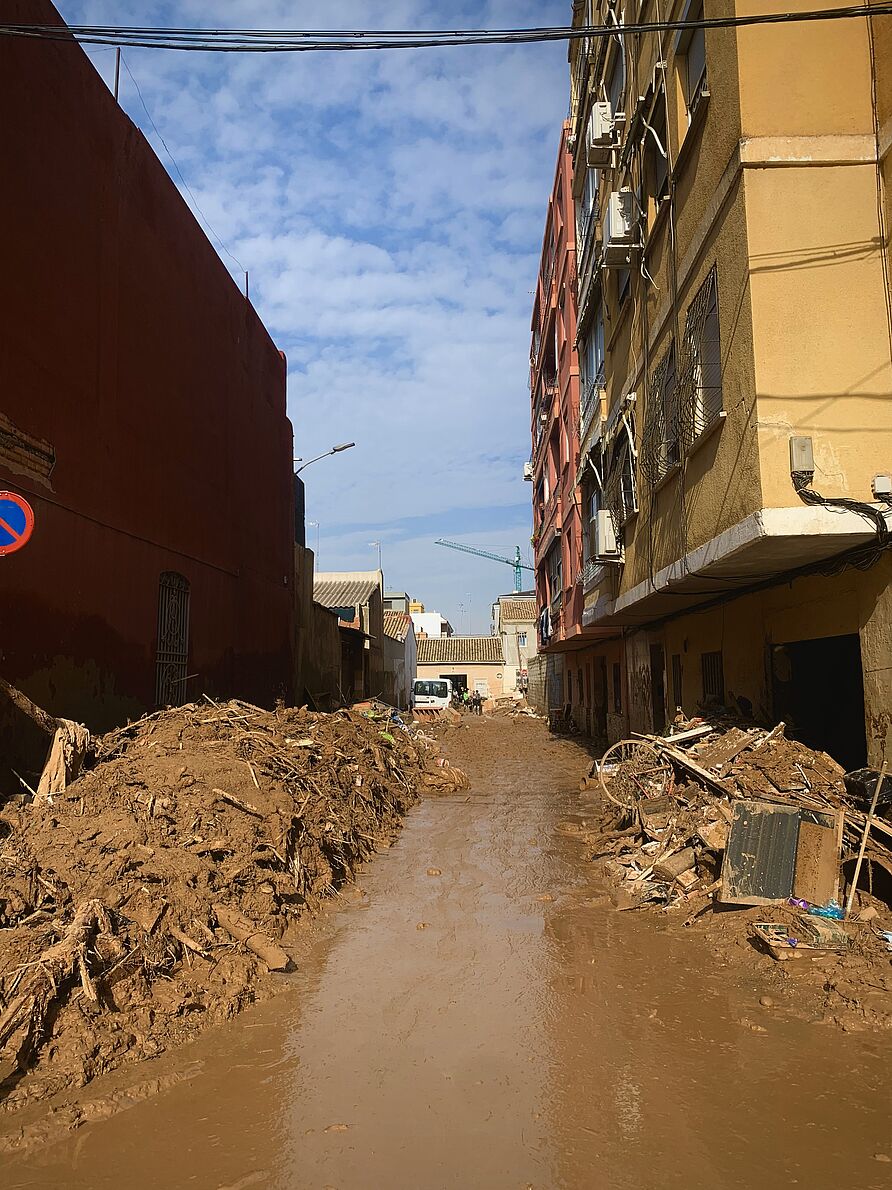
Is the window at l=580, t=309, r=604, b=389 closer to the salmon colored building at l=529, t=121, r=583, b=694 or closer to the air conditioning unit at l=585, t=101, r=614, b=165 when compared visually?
the salmon colored building at l=529, t=121, r=583, b=694

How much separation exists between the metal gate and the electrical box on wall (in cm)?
837

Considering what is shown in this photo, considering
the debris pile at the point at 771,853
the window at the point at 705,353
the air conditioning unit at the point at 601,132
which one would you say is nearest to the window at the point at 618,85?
the air conditioning unit at the point at 601,132

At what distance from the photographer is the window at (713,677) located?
12031 millimetres

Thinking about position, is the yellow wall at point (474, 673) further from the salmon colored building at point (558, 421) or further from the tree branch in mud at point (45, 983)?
the tree branch in mud at point (45, 983)

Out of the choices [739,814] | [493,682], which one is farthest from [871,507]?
[493,682]

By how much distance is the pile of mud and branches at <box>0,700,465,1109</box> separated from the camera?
463cm

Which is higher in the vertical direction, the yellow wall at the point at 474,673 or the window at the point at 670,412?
the window at the point at 670,412

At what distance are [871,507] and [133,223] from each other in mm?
9756

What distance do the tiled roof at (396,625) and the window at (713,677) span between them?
31.9 m

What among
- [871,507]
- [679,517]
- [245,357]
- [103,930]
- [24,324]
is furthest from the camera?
[245,357]

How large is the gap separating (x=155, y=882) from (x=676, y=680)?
10.6 m

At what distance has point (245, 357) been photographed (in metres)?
16.6

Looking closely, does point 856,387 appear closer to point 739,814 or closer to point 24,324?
point 739,814

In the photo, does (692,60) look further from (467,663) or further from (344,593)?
(467,663)
